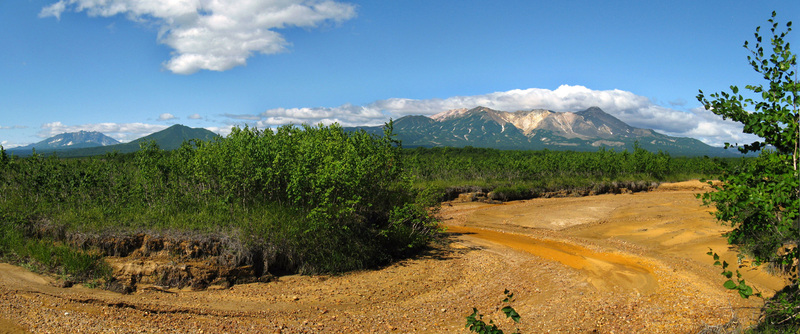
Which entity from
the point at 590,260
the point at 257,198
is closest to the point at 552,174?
the point at 590,260

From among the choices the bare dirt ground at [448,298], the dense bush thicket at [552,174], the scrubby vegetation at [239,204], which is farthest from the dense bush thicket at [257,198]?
the dense bush thicket at [552,174]

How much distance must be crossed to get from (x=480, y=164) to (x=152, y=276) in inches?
1452

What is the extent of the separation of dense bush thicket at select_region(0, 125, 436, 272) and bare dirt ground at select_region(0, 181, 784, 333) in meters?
0.91

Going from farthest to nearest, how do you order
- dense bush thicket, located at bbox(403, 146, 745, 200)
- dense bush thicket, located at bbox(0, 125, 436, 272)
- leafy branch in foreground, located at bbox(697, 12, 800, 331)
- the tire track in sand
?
dense bush thicket, located at bbox(403, 146, 745, 200) < dense bush thicket, located at bbox(0, 125, 436, 272) < the tire track in sand < leafy branch in foreground, located at bbox(697, 12, 800, 331)

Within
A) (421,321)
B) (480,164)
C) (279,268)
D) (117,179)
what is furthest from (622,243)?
(480,164)

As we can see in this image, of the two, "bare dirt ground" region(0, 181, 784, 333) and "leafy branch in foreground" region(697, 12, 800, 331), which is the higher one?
"leafy branch in foreground" region(697, 12, 800, 331)

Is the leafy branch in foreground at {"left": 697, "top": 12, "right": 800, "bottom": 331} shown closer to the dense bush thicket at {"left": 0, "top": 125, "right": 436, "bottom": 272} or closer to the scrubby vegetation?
the scrubby vegetation

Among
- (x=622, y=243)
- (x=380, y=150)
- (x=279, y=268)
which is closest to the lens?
(x=279, y=268)

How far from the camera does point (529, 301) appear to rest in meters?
10.4

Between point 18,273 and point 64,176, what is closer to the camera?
point 18,273

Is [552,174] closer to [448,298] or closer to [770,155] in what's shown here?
[448,298]

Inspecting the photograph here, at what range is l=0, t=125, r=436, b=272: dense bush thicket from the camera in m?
12.1

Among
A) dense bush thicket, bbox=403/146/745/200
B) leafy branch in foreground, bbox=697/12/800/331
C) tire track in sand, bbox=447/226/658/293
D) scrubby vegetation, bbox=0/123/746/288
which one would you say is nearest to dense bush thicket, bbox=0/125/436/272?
scrubby vegetation, bbox=0/123/746/288

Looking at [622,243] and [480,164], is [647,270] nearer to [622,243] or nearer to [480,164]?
[622,243]
